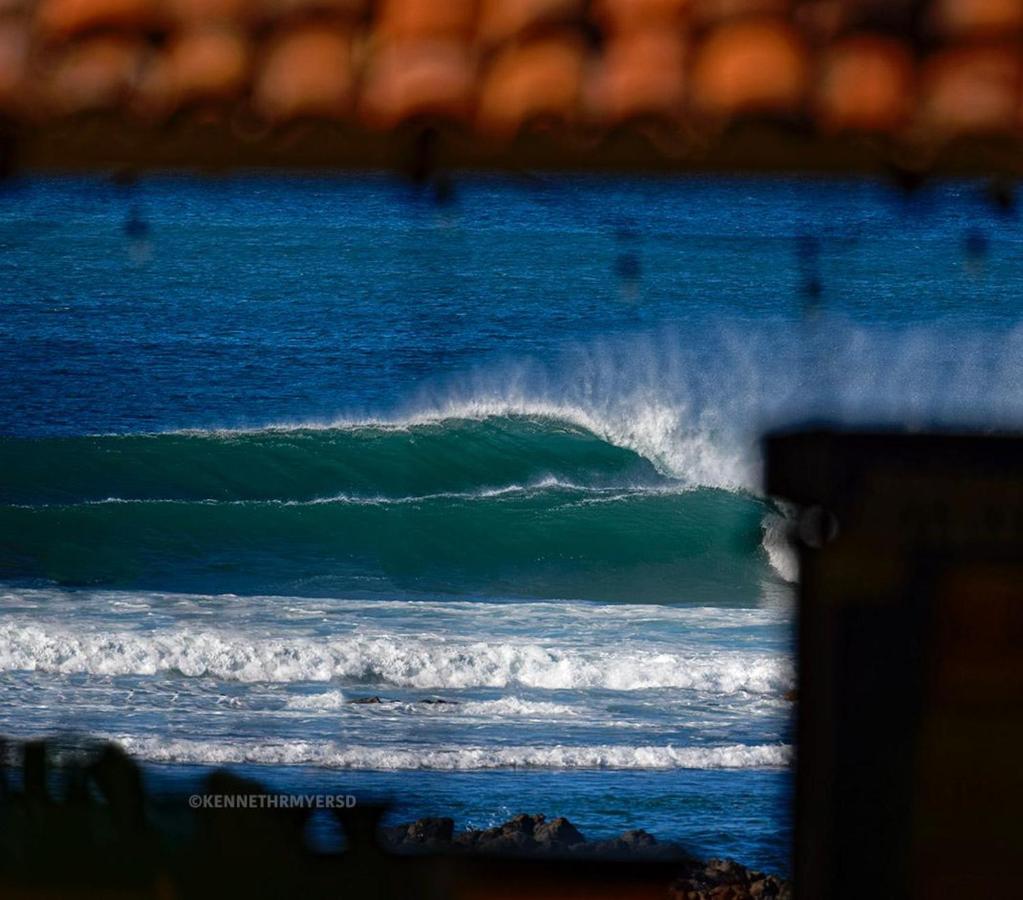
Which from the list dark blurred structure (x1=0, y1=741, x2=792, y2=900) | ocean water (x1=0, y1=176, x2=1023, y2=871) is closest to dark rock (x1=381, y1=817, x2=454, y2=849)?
ocean water (x1=0, y1=176, x2=1023, y2=871)

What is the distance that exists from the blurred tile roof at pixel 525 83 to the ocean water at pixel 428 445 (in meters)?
8.29

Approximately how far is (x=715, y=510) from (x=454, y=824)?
238 inches

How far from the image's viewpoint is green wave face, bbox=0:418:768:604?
44.0 ft

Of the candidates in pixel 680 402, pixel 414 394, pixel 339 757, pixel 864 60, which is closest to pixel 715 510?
pixel 680 402

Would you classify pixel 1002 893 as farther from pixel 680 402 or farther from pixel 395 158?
pixel 680 402

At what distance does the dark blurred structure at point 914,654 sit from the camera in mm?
2943

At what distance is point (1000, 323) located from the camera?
13.0 metres

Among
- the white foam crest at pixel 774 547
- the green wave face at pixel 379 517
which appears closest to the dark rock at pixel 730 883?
the white foam crest at pixel 774 547

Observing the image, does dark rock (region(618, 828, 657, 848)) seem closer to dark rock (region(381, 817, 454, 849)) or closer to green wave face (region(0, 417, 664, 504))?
dark rock (region(381, 817, 454, 849))

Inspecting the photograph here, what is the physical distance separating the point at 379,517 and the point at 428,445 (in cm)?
84

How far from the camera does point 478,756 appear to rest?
10.3 meters

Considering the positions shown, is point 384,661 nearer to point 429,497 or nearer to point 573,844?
point 429,497

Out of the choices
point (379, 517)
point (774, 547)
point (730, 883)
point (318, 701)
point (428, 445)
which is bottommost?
point (730, 883)

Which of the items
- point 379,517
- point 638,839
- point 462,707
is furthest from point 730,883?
point 379,517
